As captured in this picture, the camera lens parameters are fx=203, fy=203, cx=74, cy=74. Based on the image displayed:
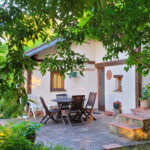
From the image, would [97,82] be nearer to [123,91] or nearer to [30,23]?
[123,91]

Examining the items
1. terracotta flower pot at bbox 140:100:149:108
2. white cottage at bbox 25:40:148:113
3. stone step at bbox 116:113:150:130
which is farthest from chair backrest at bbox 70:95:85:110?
terracotta flower pot at bbox 140:100:149:108

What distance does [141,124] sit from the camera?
5805 mm

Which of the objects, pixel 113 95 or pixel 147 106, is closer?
pixel 147 106

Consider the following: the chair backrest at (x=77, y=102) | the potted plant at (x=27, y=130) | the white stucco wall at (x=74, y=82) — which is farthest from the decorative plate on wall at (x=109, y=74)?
the potted plant at (x=27, y=130)

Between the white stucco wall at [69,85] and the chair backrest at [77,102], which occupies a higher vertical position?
the white stucco wall at [69,85]

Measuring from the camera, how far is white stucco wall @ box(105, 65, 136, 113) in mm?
8617

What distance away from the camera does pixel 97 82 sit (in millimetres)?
11188

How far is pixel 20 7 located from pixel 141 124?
4.85 m

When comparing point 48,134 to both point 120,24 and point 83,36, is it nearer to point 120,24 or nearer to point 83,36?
point 83,36

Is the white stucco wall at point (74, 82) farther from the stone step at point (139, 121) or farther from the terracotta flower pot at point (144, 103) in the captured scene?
the stone step at point (139, 121)

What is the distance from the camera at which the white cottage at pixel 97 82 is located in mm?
8758

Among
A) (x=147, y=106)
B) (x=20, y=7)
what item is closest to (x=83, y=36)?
(x=20, y=7)

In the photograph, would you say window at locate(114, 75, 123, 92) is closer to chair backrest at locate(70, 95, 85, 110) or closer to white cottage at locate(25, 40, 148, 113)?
white cottage at locate(25, 40, 148, 113)

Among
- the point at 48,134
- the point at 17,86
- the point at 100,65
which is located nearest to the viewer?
the point at 17,86
